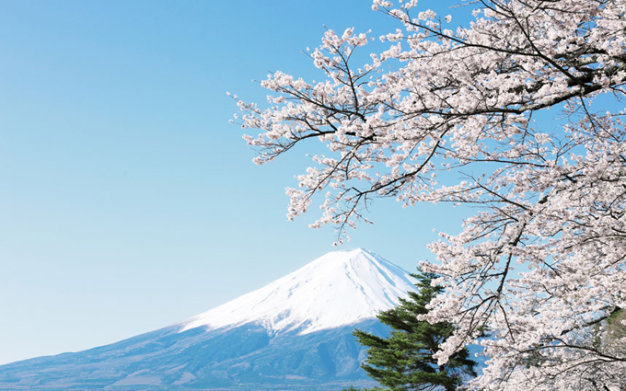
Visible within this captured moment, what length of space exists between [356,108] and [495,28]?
1.41 meters

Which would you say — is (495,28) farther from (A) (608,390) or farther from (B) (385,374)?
(B) (385,374)

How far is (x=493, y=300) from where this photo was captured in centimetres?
432

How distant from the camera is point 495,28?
4496 millimetres

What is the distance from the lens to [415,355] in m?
13.5

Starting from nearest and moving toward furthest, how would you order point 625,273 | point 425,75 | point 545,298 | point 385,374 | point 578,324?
point 425,75, point 625,273, point 545,298, point 578,324, point 385,374

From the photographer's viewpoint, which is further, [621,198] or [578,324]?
[578,324]

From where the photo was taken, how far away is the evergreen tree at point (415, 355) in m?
12.9

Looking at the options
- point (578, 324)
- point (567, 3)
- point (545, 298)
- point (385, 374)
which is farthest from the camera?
point (385, 374)

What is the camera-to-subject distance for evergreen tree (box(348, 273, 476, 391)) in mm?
12859

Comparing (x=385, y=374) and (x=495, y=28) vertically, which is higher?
(x=495, y=28)

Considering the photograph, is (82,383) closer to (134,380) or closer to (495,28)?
(134,380)

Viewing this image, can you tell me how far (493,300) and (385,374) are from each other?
10.4 meters

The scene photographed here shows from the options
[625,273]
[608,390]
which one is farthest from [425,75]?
[608,390]

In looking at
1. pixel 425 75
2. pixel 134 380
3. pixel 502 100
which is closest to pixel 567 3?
pixel 502 100
